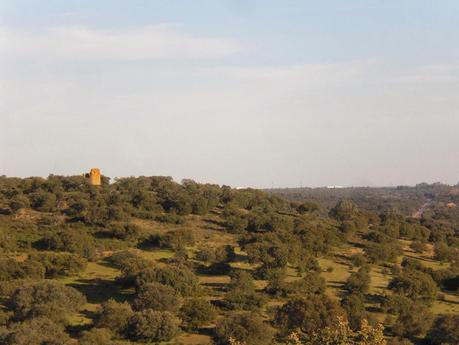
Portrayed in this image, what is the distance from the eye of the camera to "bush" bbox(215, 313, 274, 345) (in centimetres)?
3081

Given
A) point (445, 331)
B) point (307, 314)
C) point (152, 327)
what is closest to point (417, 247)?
point (445, 331)

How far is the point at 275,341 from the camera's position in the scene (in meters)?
33.4

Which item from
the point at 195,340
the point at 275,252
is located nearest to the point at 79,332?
the point at 195,340

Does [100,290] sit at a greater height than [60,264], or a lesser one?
lesser

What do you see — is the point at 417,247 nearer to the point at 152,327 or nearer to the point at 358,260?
the point at 358,260

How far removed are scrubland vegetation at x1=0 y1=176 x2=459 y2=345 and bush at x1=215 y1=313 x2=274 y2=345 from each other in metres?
0.07

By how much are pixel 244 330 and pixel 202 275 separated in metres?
16.6

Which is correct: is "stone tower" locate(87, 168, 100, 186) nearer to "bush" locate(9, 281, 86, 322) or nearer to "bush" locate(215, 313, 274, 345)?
"bush" locate(9, 281, 86, 322)

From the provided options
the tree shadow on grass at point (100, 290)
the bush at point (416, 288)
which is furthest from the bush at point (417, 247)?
the tree shadow on grass at point (100, 290)

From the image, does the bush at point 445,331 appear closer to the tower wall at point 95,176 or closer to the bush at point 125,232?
the bush at point 125,232

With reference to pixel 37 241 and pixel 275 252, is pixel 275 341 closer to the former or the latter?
pixel 275 252

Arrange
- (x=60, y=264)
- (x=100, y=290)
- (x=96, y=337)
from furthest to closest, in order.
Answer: (x=60, y=264) → (x=100, y=290) → (x=96, y=337)

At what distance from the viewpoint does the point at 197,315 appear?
1384 inches

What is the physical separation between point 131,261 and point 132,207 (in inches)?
873
